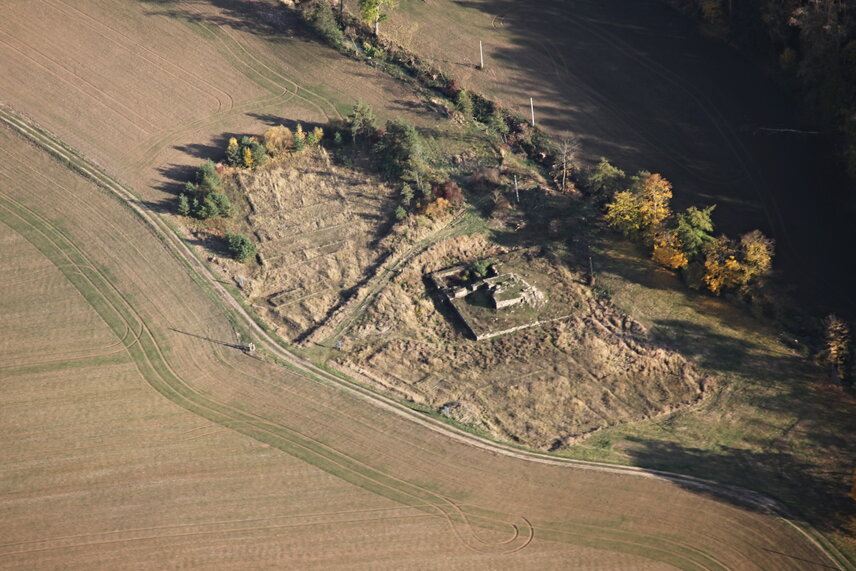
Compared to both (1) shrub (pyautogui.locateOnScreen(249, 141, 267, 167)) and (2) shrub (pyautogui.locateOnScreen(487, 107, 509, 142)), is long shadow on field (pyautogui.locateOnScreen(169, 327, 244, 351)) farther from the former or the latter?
(2) shrub (pyautogui.locateOnScreen(487, 107, 509, 142))

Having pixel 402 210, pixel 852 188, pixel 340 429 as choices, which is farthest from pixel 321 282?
pixel 852 188

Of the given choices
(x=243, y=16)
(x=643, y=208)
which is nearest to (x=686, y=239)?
(x=643, y=208)

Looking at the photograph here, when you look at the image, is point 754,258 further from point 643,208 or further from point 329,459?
point 329,459

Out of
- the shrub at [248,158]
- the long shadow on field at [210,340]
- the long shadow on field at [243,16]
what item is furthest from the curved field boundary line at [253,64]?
the long shadow on field at [210,340]

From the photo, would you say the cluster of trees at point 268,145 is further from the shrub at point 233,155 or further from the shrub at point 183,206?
the shrub at point 183,206

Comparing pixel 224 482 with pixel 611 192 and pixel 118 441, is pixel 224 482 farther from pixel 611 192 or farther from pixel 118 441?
pixel 611 192
